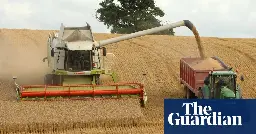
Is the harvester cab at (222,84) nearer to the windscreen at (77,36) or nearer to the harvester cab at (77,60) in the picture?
the harvester cab at (77,60)

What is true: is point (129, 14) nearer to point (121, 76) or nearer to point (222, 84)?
point (121, 76)

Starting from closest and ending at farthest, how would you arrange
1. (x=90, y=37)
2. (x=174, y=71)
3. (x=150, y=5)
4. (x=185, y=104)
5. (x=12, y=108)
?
(x=185, y=104), (x=12, y=108), (x=90, y=37), (x=174, y=71), (x=150, y=5)

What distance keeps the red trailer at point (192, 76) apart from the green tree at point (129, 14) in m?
25.4

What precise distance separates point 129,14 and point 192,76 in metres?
28.7

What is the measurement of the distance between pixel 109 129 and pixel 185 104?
7373 mm

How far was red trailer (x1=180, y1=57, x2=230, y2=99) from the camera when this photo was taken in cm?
2235

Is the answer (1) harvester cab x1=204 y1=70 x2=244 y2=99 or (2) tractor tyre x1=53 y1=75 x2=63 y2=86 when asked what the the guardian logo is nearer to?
(1) harvester cab x1=204 y1=70 x2=244 y2=99

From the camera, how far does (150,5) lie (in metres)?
51.0

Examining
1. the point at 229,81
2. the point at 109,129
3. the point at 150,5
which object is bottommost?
the point at 109,129

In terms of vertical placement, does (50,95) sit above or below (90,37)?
below

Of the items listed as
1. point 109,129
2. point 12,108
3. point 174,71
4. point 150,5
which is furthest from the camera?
point 150,5

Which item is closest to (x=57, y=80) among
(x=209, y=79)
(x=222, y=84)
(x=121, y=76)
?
(x=121, y=76)

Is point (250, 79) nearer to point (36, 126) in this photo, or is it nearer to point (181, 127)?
point (36, 126)

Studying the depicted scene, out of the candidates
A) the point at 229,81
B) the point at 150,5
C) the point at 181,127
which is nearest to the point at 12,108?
the point at 229,81
